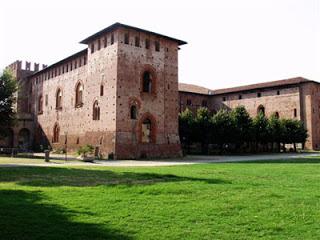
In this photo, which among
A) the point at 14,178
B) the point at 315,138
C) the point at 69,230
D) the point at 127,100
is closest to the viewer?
the point at 69,230

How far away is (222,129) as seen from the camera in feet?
130

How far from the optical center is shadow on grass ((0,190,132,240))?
593 cm

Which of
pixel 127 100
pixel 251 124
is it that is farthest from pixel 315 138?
pixel 127 100

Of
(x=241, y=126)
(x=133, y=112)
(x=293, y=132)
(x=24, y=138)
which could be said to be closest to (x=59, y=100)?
(x=24, y=138)

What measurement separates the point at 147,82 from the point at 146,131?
15.0 feet

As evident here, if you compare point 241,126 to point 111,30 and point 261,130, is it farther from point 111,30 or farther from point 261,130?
point 111,30

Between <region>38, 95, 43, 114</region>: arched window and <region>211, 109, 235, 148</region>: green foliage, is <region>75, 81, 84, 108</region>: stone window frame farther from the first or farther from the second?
<region>211, 109, 235, 148</region>: green foliage

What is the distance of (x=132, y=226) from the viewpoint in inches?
258

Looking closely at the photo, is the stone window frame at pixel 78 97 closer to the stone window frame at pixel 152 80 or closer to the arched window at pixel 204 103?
the stone window frame at pixel 152 80

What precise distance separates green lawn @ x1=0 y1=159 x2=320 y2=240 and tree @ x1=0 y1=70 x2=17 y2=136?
1458 centimetres

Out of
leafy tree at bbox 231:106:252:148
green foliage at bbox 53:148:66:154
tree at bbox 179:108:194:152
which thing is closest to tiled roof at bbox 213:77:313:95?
leafy tree at bbox 231:106:252:148

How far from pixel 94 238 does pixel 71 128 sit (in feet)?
115

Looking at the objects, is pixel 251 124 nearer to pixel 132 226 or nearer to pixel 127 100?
pixel 127 100

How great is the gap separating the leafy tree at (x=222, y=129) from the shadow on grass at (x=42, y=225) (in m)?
32.8
